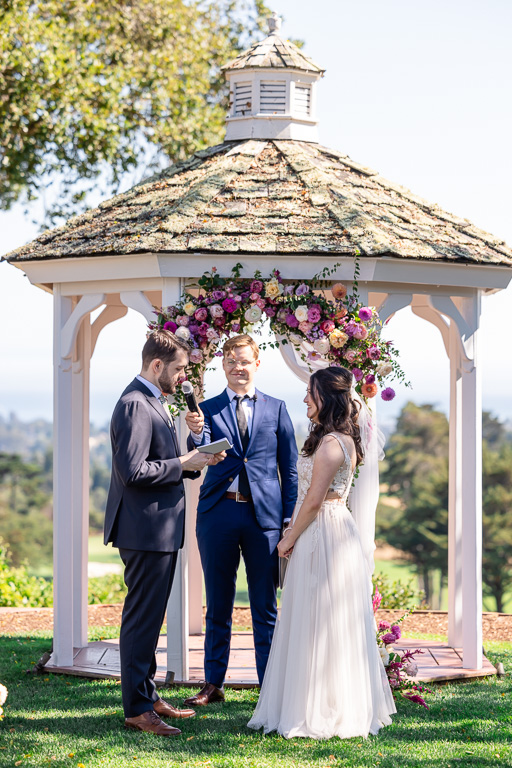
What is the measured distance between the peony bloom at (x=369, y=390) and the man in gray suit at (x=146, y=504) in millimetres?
1628

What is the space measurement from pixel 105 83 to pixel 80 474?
23.1ft

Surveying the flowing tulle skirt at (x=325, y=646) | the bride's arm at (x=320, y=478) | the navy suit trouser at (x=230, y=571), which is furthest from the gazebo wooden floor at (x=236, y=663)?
the bride's arm at (x=320, y=478)

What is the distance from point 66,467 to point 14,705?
6.26 ft

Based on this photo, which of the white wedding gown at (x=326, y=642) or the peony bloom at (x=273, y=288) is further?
the peony bloom at (x=273, y=288)

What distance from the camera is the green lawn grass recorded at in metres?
5.28

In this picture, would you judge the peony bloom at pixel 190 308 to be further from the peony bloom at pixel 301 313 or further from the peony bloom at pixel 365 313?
the peony bloom at pixel 365 313

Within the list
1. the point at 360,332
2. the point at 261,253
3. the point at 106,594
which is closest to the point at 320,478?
the point at 360,332

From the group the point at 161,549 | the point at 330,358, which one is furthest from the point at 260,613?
the point at 330,358

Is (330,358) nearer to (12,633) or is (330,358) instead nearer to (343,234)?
(343,234)

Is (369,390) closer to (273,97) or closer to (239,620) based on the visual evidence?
(273,97)

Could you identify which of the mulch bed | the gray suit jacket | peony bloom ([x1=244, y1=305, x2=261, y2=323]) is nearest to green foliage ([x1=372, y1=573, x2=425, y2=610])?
Answer: the mulch bed

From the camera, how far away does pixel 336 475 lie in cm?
564

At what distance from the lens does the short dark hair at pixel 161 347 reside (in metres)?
5.36

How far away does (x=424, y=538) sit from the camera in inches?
1446
